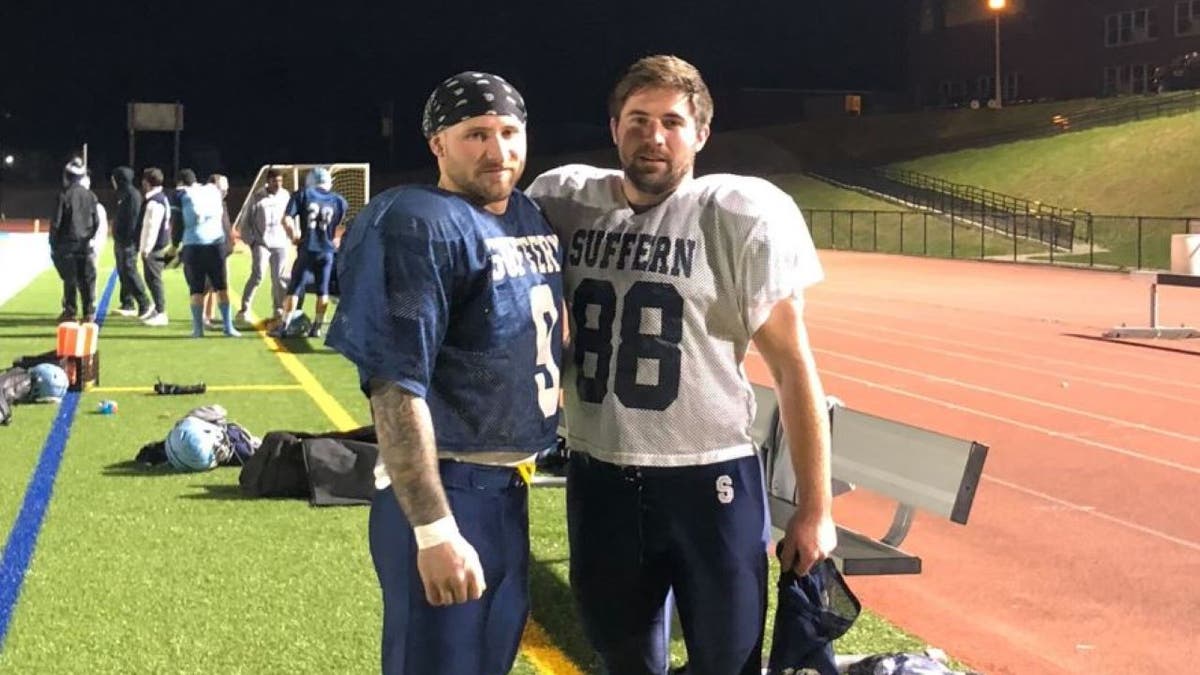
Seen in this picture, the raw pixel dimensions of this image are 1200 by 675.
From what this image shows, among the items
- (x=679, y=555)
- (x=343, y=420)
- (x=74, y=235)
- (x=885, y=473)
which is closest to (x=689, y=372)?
(x=679, y=555)

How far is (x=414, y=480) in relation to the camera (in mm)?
2578

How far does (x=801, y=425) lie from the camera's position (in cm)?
293

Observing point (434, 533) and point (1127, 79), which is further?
point (1127, 79)

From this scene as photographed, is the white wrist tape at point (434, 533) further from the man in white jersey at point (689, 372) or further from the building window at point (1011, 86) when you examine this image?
the building window at point (1011, 86)

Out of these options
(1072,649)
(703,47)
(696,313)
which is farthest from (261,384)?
(703,47)

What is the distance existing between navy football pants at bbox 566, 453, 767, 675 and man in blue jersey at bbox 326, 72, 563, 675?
0.78 feet

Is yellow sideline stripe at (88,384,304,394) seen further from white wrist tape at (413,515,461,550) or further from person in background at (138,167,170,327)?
white wrist tape at (413,515,461,550)

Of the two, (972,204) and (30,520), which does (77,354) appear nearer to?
(30,520)

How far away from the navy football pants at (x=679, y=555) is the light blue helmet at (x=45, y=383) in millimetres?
8399

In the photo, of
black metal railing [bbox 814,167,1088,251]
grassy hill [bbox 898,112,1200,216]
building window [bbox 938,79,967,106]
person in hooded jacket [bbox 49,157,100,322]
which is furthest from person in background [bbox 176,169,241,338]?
building window [bbox 938,79,967,106]

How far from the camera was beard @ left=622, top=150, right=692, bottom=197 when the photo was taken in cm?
295

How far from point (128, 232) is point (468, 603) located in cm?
1491

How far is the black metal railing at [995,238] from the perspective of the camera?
35.4m

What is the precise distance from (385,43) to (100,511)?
275 ft
